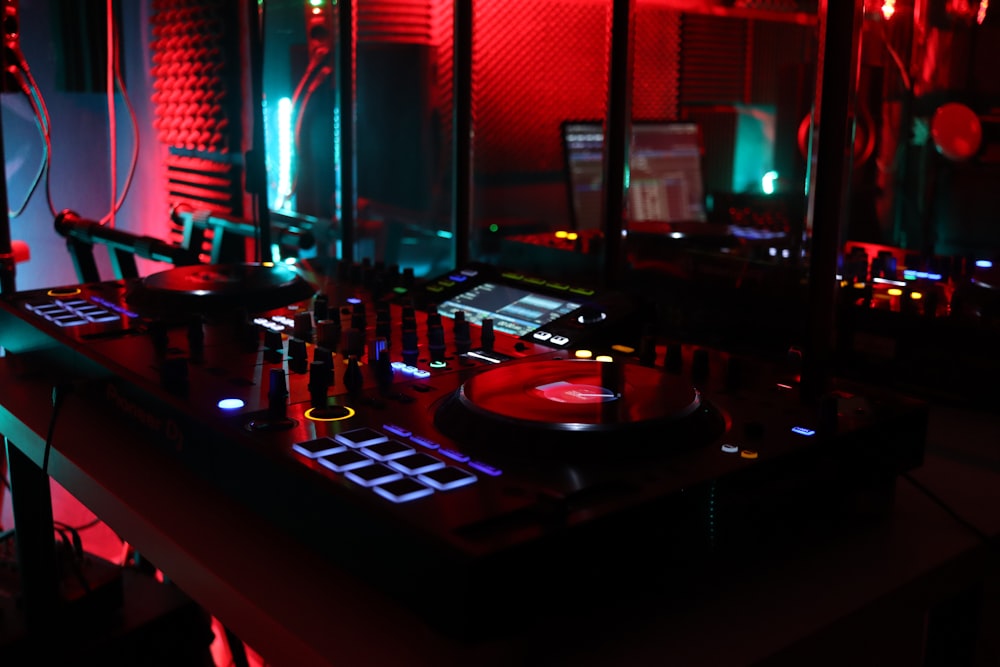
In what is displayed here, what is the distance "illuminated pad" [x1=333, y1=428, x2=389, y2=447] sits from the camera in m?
0.88

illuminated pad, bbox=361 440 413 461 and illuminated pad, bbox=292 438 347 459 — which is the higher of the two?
illuminated pad, bbox=292 438 347 459

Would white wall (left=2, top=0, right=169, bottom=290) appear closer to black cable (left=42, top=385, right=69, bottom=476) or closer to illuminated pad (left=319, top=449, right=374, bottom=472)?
black cable (left=42, top=385, right=69, bottom=476)

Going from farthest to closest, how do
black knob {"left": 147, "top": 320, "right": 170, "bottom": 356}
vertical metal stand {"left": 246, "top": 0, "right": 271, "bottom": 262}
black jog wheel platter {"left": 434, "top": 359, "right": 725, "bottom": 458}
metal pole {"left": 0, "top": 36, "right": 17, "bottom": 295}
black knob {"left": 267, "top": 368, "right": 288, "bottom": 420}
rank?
vertical metal stand {"left": 246, "top": 0, "right": 271, "bottom": 262} → metal pole {"left": 0, "top": 36, "right": 17, "bottom": 295} → black knob {"left": 147, "top": 320, "right": 170, "bottom": 356} → black knob {"left": 267, "top": 368, "right": 288, "bottom": 420} → black jog wheel platter {"left": 434, "top": 359, "right": 725, "bottom": 458}

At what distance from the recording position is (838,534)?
969 millimetres

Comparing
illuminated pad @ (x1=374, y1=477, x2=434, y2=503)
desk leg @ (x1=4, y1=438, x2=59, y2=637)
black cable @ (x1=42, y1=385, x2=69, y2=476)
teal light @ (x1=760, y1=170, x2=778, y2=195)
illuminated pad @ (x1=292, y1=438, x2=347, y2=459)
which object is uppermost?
teal light @ (x1=760, y1=170, x2=778, y2=195)

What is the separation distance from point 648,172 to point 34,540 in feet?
5.31

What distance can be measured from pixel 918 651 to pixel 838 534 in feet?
0.65

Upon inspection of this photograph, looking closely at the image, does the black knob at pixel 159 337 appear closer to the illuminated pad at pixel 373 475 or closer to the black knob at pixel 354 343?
the black knob at pixel 354 343

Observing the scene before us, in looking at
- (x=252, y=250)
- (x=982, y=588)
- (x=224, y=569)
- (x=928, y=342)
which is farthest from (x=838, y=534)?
(x=252, y=250)

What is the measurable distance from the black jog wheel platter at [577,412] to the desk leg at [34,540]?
34.3 inches

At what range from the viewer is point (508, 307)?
1.47 meters

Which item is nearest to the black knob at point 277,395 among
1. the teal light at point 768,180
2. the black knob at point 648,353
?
the black knob at point 648,353

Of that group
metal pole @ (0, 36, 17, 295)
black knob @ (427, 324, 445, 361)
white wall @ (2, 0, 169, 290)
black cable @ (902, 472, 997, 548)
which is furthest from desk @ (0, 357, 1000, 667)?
white wall @ (2, 0, 169, 290)

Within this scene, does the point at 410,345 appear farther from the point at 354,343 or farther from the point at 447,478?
the point at 447,478
